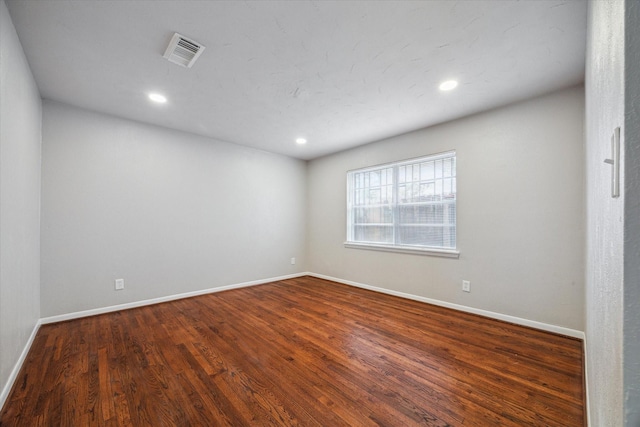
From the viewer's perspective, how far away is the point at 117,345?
238 centimetres

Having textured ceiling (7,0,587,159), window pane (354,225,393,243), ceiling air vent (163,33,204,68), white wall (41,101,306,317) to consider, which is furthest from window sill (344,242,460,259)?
ceiling air vent (163,33,204,68)

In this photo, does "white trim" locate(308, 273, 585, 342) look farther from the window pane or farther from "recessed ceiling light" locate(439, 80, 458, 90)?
"recessed ceiling light" locate(439, 80, 458, 90)

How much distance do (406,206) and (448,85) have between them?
181 cm

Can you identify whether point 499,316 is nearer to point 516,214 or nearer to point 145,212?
point 516,214

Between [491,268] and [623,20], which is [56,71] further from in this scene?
[491,268]

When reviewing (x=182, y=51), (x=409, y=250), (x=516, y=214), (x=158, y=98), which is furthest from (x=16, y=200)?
(x=516, y=214)

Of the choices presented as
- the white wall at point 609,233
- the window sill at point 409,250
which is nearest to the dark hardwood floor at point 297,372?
the window sill at point 409,250

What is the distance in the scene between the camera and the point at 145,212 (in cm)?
355

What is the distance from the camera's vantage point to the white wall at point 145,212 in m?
2.98

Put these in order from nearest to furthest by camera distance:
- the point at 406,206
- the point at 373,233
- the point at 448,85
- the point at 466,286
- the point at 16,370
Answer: the point at 16,370 → the point at 448,85 → the point at 466,286 → the point at 406,206 → the point at 373,233

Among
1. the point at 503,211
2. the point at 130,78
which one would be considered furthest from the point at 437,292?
the point at 130,78

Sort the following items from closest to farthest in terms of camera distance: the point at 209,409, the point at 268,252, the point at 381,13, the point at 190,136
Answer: the point at 209,409
the point at 381,13
the point at 190,136
the point at 268,252

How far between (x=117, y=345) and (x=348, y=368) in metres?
2.10

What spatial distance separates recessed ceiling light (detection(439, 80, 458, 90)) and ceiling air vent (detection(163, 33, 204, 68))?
2205mm
